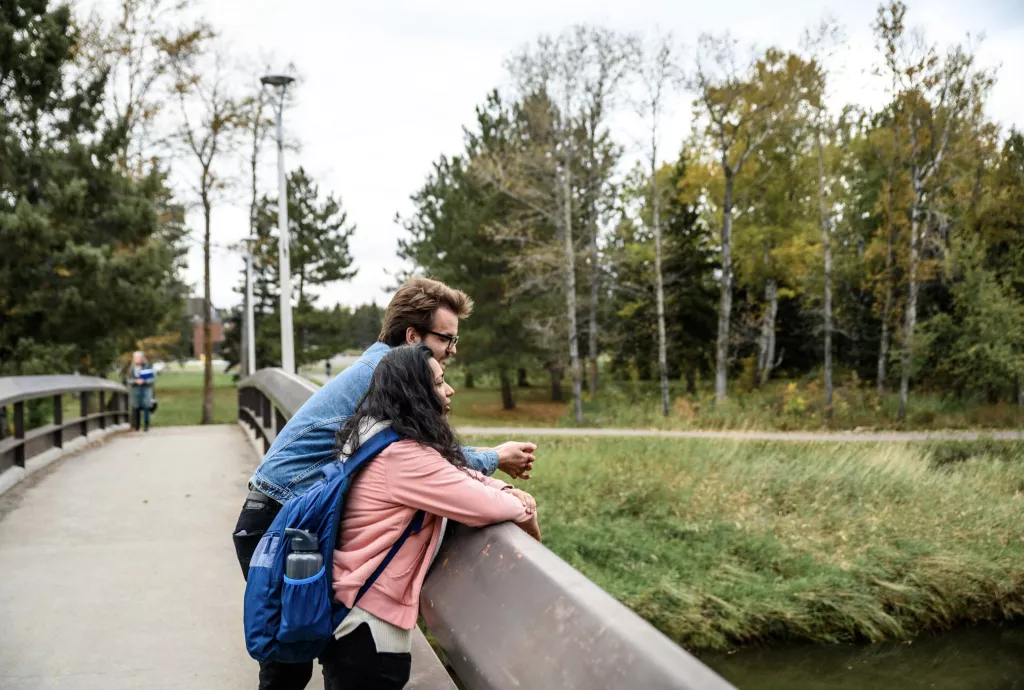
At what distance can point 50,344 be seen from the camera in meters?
19.1

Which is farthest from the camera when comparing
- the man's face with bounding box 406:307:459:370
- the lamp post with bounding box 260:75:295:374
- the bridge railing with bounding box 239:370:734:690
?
the lamp post with bounding box 260:75:295:374

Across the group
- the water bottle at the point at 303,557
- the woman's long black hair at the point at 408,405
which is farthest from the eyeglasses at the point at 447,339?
the water bottle at the point at 303,557

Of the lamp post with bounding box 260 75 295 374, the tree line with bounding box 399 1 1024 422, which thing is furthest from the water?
the tree line with bounding box 399 1 1024 422

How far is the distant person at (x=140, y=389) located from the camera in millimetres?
17375

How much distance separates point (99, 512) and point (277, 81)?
10.6m

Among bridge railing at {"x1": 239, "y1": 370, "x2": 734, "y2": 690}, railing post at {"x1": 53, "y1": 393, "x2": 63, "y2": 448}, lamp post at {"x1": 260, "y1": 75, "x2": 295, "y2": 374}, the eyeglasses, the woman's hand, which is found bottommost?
railing post at {"x1": 53, "y1": 393, "x2": 63, "y2": 448}

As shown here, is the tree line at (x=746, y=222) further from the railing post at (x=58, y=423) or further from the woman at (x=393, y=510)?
the woman at (x=393, y=510)

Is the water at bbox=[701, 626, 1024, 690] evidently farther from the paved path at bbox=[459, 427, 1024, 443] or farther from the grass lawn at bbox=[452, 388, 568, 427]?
the grass lawn at bbox=[452, 388, 568, 427]

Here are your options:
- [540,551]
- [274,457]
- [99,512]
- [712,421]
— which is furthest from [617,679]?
[712,421]

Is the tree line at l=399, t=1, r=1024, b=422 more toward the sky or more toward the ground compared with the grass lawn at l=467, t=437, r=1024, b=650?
more toward the sky

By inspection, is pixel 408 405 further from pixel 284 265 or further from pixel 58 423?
pixel 284 265

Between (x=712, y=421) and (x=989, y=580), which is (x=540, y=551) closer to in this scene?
(x=989, y=580)

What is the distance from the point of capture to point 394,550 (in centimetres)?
236

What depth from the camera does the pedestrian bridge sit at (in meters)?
1.78
